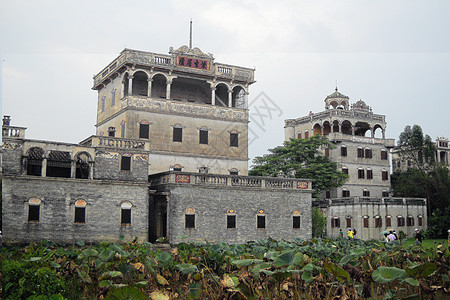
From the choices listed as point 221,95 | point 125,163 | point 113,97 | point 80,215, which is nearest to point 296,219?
point 221,95

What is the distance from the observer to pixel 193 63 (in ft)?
108

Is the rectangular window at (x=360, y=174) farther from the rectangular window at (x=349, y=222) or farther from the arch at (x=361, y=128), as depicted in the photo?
the rectangular window at (x=349, y=222)

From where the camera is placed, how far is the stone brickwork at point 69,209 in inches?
938

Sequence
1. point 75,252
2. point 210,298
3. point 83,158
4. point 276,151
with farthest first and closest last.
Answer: point 276,151, point 83,158, point 75,252, point 210,298

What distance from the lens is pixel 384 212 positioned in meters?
39.5

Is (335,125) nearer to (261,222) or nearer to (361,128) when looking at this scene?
(361,128)

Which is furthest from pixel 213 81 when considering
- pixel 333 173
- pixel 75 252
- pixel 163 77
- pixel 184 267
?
pixel 184 267

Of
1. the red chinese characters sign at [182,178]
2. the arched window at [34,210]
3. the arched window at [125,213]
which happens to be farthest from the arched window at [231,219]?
the arched window at [34,210]

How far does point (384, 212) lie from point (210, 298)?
33933mm

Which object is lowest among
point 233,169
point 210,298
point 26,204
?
point 210,298

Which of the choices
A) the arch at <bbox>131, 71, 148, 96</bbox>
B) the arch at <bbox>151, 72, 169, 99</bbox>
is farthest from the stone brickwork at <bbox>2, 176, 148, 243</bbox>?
the arch at <bbox>151, 72, 169, 99</bbox>

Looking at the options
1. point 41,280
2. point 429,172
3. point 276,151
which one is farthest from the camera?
point 429,172

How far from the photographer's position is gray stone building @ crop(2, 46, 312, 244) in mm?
24516

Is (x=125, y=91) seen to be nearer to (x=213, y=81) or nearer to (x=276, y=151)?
(x=213, y=81)
